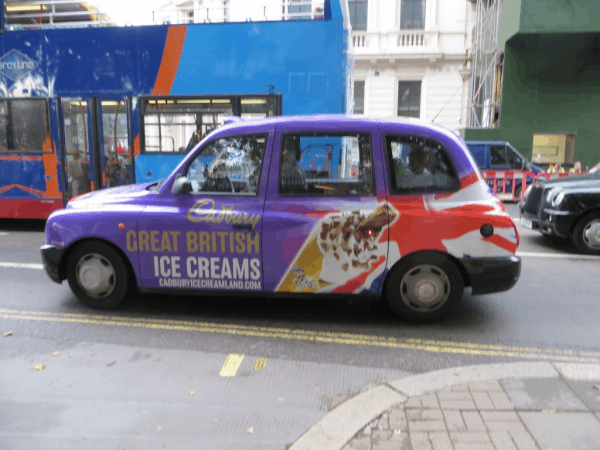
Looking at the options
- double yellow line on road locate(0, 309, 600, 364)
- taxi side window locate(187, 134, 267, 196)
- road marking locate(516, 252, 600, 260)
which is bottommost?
double yellow line on road locate(0, 309, 600, 364)

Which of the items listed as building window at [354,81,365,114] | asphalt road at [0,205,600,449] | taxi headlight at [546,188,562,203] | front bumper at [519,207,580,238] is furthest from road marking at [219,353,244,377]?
Result: building window at [354,81,365,114]

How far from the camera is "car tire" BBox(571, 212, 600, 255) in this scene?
7602 millimetres

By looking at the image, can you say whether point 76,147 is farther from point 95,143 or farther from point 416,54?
point 416,54

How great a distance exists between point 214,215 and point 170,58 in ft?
16.0

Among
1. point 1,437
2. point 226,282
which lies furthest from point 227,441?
point 226,282

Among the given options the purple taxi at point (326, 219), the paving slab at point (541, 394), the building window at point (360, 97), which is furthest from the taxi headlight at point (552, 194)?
the building window at point (360, 97)

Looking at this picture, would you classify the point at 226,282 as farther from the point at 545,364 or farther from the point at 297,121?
the point at 545,364

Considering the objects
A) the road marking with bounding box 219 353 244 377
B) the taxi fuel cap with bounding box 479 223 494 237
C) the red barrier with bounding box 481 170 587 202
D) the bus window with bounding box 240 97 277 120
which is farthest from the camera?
the red barrier with bounding box 481 170 587 202

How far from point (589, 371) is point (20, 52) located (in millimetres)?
9739

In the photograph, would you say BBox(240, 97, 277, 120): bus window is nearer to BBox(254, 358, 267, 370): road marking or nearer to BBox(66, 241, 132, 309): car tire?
BBox(66, 241, 132, 309): car tire

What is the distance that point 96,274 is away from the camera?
482cm

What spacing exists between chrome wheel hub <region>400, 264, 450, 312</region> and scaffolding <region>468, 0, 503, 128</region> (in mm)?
17885

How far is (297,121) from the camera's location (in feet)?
14.6

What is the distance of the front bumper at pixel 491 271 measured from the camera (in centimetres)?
428
